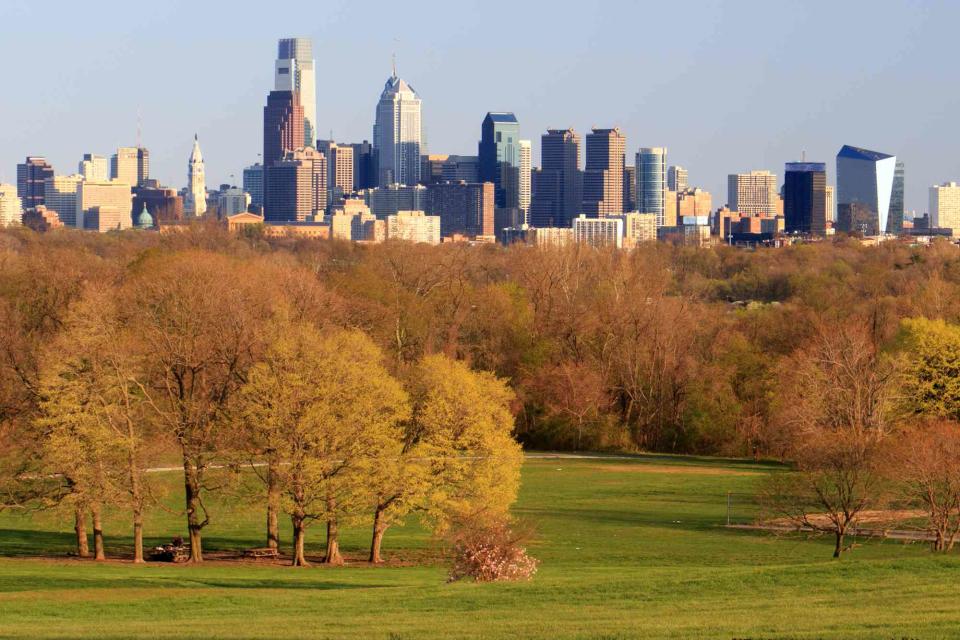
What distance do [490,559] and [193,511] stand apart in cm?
1195

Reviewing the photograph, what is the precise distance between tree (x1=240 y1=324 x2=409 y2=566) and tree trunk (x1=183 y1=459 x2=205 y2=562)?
201 centimetres

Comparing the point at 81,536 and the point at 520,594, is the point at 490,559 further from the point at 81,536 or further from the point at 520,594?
the point at 81,536

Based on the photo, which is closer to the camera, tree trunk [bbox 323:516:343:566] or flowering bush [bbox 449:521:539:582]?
flowering bush [bbox 449:521:539:582]

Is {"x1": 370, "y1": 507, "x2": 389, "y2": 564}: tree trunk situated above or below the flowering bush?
below

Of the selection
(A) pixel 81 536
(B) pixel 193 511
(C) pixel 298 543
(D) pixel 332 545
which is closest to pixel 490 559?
(C) pixel 298 543

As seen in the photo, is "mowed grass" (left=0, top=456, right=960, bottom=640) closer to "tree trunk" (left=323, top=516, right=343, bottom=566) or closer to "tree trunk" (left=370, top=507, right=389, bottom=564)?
"tree trunk" (left=370, top=507, right=389, bottom=564)

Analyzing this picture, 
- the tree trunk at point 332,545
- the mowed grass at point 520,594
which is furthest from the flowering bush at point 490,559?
the tree trunk at point 332,545

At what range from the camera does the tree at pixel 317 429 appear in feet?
119

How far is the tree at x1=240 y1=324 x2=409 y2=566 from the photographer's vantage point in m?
36.2

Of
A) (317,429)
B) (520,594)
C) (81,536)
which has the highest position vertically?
(317,429)

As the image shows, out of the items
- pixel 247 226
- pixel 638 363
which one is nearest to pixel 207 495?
pixel 638 363

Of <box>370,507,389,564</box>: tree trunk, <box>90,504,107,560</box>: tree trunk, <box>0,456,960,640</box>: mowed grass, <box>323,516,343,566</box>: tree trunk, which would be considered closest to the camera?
<box>0,456,960,640</box>: mowed grass

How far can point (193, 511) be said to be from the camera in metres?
36.8

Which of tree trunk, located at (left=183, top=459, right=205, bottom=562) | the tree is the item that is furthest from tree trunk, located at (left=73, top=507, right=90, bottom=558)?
the tree
